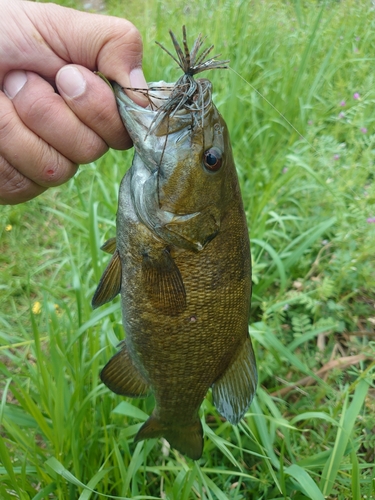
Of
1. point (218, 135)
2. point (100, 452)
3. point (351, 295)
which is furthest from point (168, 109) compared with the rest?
point (351, 295)

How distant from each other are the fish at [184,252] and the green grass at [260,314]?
15.8 inches

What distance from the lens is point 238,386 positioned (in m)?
1.43

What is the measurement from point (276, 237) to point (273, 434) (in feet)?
3.76

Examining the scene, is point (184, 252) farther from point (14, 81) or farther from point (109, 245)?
point (14, 81)

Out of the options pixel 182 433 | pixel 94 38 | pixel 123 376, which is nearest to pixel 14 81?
pixel 94 38

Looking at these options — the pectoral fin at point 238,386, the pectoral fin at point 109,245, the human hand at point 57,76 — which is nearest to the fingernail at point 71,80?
the human hand at point 57,76

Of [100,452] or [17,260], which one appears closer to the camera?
[100,452]

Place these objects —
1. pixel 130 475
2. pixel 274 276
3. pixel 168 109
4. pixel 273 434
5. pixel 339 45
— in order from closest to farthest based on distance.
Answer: pixel 168 109 < pixel 130 475 < pixel 273 434 < pixel 274 276 < pixel 339 45

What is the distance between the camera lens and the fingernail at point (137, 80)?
1.19 meters

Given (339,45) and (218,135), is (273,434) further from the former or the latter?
(339,45)

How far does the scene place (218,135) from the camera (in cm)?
120

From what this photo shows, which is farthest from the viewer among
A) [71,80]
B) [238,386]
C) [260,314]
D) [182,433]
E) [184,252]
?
[260,314]

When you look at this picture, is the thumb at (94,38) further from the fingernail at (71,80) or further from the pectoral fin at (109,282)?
the pectoral fin at (109,282)

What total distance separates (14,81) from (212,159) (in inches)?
23.5
